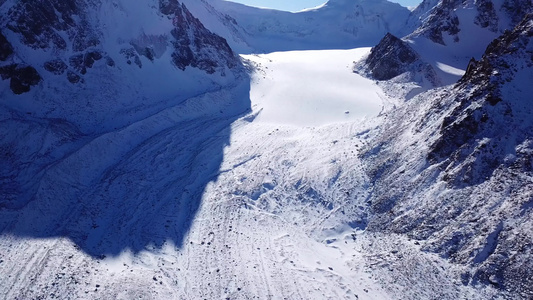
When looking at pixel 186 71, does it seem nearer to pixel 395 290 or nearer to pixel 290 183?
pixel 290 183

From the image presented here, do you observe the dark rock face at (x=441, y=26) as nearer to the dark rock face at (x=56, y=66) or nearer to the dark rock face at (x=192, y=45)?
the dark rock face at (x=192, y=45)

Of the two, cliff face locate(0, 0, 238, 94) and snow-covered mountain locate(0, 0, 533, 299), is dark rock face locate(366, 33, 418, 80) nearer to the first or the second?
snow-covered mountain locate(0, 0, 533, 299)

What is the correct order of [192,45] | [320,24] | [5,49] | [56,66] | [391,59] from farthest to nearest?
[320,24]
[391,59]
[192,45]
[56,66]
[5,49]

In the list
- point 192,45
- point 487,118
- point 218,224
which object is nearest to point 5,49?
point 192,45

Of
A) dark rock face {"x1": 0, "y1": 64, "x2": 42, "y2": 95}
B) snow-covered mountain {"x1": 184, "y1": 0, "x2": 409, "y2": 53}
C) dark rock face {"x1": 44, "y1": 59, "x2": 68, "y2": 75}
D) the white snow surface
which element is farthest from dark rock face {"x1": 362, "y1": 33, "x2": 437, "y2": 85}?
snow-covered mountain {"x1": 184, "y1": 0, "x2": 409, "y2": 53}

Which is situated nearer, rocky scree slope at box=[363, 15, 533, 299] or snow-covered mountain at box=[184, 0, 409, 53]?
rocky scree slope at box=[363, 15, 533, 299]

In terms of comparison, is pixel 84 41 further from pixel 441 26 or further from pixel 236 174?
pixel 441 26
